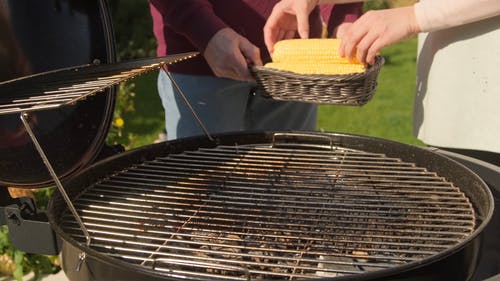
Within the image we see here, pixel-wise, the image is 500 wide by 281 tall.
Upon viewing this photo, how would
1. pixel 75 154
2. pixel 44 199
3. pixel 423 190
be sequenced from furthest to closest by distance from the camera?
1. pixel 44 199
2. pixel 75 154
3. pixel 423 190

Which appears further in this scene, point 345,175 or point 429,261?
point 345,175

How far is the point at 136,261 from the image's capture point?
111 centimetres

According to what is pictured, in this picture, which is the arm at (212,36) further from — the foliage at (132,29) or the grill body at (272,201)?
the foliage at (132,29)

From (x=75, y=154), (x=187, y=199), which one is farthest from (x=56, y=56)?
(x=187, y=199)

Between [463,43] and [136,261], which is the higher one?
[463,43]

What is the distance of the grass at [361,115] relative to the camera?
14.0 ft

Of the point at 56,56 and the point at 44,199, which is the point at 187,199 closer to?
the point at 56,56

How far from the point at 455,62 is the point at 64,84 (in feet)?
3.09

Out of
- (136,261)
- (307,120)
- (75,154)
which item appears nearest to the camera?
(136,261)

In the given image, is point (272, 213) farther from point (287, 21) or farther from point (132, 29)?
point (132, 29)

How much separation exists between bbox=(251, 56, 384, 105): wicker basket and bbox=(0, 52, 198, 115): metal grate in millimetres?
302

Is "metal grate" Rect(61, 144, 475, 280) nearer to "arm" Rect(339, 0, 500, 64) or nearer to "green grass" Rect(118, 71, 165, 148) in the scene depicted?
"arm" Rect(339, 0, 500, 64)

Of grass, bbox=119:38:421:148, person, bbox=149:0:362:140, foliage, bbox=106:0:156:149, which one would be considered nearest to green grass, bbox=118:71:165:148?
grass, bbox=119:38:421:148

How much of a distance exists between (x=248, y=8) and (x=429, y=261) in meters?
1.22
